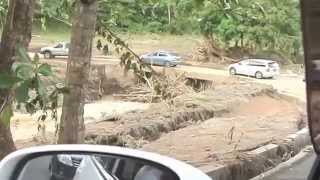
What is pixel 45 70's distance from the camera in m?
3.16

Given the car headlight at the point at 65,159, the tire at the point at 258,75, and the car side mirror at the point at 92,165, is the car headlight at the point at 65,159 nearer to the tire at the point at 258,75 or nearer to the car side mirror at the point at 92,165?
the car side mirror at the point at 92,165

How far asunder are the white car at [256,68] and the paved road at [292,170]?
25.7 meters

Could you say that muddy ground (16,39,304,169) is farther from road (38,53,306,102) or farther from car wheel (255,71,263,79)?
car wheel (255,71,263,79)

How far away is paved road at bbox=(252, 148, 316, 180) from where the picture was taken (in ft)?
32.3

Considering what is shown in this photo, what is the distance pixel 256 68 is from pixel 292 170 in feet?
89.5

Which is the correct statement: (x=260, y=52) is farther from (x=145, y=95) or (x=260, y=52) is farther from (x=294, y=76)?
(x=145, y=95)

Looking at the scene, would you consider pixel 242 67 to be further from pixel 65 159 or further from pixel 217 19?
pixel 65 159

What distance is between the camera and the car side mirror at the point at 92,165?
2.36 metres

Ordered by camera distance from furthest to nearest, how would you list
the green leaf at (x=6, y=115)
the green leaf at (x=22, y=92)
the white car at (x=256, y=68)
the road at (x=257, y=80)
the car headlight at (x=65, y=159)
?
the white car at (x=256, y=68) → the road at (x=257, y=80) → the green leaf at (x=6, y=115) → the green leaf at (x=22, y=92) → the car headlight at (x=65, y=159)

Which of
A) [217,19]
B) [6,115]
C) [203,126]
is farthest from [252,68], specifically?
[6,115]

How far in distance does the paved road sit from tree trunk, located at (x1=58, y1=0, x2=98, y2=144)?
3566 mm

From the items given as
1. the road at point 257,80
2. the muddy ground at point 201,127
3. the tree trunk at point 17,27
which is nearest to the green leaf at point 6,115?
the tree trunk at point 17,27

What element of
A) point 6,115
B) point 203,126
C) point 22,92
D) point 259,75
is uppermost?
point 22,92

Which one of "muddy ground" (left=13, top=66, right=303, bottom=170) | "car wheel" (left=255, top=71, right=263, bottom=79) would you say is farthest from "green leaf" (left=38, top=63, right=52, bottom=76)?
"car wheel" (left=255, top=71, right=263, bottom=79)
